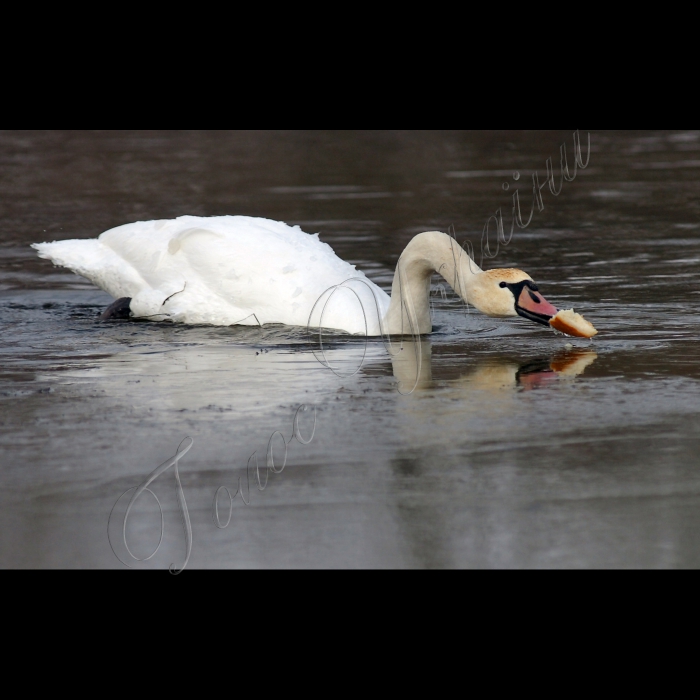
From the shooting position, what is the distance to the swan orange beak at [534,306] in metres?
Answer: 7.73

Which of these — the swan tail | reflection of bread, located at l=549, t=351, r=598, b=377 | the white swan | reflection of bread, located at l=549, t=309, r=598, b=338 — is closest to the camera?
reflection of bread, located at l=549, t=351, r=598, b=377

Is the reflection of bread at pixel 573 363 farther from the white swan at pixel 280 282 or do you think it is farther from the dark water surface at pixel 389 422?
the white swan at pixel 280 282

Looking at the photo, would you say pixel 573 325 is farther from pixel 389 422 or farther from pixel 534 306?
pixel 389 422

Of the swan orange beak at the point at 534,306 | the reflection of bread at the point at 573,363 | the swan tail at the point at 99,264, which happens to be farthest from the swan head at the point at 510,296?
the swan tail at the point at 99,264

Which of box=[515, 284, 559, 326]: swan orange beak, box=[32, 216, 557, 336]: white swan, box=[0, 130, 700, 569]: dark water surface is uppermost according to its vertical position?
box=[32, 216, 557, 336]: white swan

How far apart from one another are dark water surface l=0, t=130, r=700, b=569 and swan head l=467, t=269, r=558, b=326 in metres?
0.26

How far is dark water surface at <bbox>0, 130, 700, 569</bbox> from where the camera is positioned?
4.79 meters

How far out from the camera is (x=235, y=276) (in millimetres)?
8625

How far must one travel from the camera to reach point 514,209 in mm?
13812

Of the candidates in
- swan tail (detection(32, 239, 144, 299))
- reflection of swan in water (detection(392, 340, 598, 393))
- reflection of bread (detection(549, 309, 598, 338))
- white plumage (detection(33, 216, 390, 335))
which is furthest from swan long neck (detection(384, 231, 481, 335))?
swan tail (detection(32, 239, 144, 299))

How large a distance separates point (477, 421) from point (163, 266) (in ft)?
11.5

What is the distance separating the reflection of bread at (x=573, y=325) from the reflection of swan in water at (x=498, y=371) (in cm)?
15

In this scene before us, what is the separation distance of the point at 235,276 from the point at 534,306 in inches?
82.1

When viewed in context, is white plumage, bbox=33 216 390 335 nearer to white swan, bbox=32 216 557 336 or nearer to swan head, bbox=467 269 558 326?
white swan, bbox=32 216 557 336
